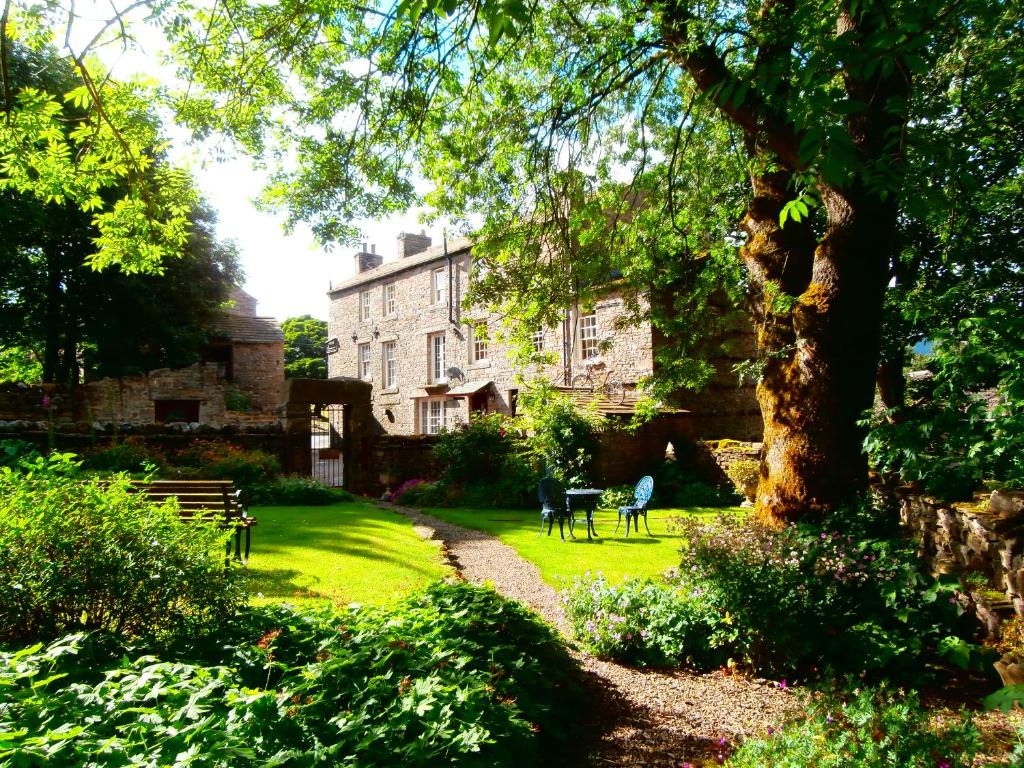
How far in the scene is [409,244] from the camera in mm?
30844

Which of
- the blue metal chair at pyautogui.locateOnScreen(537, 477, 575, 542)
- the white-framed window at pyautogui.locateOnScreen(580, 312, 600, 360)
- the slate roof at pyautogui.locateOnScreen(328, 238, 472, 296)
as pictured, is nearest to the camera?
the blue metal chair at pyautogui.locateOnScreen(537, 477, 575, 542)

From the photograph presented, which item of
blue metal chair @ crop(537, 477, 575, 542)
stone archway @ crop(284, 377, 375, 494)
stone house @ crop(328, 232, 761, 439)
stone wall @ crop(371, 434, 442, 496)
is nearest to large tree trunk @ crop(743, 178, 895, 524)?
blue metal chair @ crop(537, 477, 575, 542)

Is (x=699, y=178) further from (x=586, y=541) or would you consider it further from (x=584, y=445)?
(x=584, y=445)

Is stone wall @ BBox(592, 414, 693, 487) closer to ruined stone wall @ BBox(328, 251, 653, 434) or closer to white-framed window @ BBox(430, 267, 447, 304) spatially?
ruined stone wall @ BBox(328, 251, 653, 434)

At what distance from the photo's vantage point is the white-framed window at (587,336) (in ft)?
67.1

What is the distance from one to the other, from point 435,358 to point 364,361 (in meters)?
5.42

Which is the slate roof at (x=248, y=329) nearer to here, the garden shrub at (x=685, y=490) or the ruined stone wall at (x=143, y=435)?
the ruined stone wall at (x=143, y=435)

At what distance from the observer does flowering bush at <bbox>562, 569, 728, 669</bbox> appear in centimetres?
555

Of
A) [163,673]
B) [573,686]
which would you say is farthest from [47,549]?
[573,686]

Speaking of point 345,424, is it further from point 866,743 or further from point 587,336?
point 866,743

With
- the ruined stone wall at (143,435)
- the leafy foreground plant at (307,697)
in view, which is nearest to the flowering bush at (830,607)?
the leafy foreground plant at (307,697)

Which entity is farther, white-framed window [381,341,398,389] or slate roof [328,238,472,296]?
white-framed window [381,341,398,389]

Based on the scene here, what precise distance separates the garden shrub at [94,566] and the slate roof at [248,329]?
25.4 metres

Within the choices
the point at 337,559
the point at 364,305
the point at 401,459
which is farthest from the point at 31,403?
the point at 364,305
